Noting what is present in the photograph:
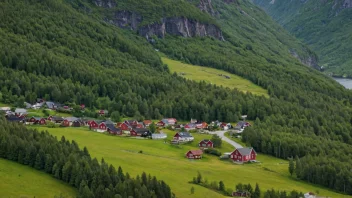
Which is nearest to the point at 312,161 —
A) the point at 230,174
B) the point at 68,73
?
the point at 230,174

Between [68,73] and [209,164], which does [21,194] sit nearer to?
[209,164]

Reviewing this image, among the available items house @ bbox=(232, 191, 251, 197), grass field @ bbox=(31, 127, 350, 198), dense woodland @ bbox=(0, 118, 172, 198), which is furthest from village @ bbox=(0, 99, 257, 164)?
dense woodland @ bbox=(0, 118, 172, 198)

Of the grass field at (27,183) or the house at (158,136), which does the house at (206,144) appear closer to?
the house at (158,136)

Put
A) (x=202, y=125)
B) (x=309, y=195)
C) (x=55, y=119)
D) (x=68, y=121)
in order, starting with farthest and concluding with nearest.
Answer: (x=202, y=125) → (x=55, y=119) → (x=68, y=121) → (x=309, y=195)

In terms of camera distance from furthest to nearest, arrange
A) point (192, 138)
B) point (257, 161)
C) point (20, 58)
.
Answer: point (20, 58) → point (192, 138) → point (257, 161)

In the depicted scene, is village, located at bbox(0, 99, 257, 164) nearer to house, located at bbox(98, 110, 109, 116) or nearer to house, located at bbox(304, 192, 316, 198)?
house, located at bbox(98, 110, 109, 116)

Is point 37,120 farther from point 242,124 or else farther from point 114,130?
point 242,124

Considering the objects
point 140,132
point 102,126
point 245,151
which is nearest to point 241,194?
point 245,151
